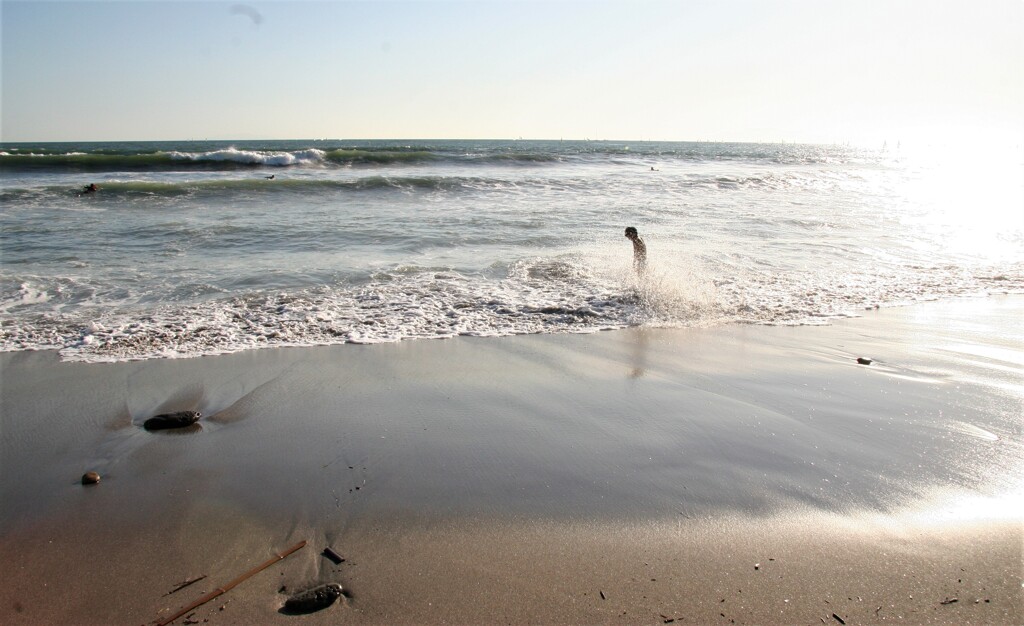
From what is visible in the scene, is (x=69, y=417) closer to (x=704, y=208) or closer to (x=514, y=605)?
(x=514, y=605)

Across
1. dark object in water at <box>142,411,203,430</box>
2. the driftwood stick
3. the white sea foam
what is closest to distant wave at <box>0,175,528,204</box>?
the white sea foam

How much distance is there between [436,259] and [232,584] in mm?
8017

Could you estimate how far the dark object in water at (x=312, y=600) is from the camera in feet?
7.90

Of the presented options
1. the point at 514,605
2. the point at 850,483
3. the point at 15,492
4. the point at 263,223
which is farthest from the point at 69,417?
the point at 263,223

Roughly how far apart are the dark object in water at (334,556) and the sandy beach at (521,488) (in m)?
0.03

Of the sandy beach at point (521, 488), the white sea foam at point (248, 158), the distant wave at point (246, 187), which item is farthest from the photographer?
the white sea foam at point (248, 158)

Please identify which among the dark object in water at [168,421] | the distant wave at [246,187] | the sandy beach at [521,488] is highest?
the distant wave at [246,187]

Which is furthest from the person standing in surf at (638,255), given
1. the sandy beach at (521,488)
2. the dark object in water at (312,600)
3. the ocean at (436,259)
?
the dark object in water at (312,600)

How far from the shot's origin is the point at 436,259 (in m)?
10.3

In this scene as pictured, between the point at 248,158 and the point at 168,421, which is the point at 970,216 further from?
the point at 248,158

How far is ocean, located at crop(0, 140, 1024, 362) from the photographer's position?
22.4ft

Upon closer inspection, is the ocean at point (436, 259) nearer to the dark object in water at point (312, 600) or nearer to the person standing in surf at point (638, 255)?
the person standing in surf at point (638, 255)

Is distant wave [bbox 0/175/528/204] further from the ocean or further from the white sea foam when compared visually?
the white sea foam

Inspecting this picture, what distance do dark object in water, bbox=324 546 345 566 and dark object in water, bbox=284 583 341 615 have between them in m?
0.22
